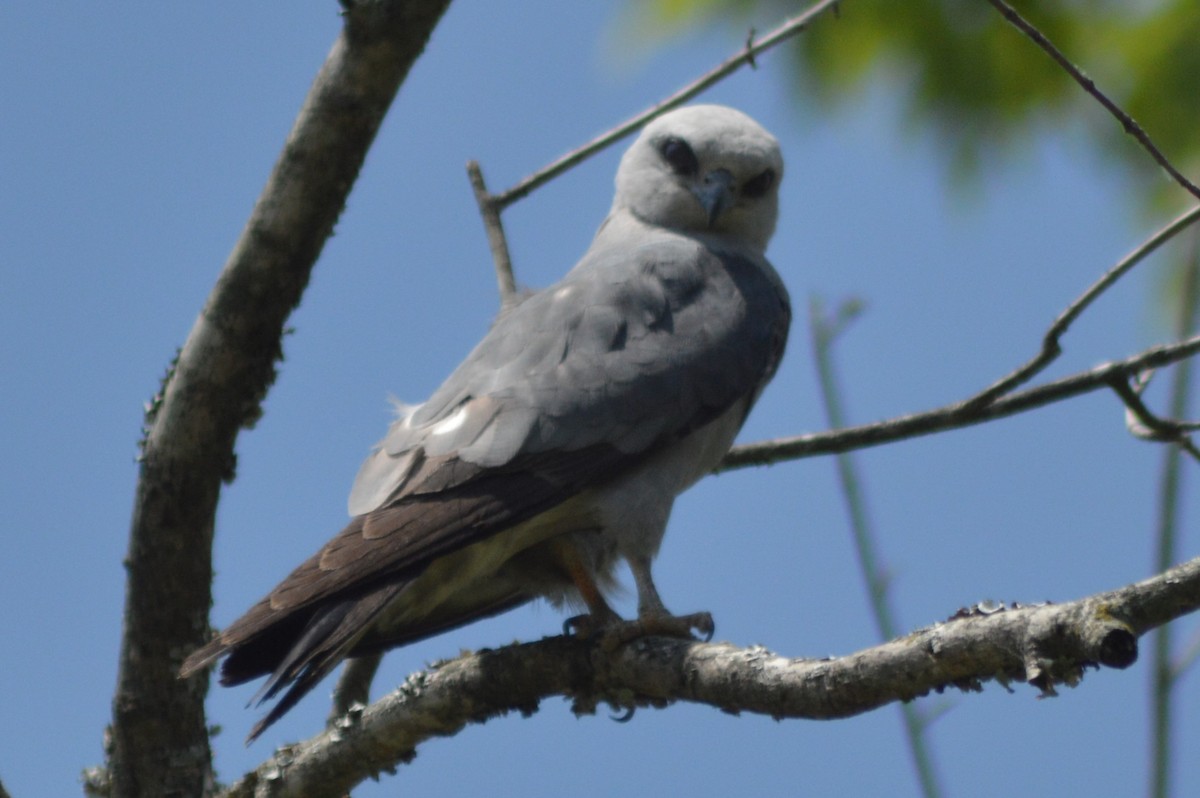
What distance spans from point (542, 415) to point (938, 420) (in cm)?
123

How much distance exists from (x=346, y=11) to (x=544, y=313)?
1028 millimetres

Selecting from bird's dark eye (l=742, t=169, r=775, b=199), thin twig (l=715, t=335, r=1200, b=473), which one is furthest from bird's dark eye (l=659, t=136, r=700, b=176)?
thin twig (l=715, t=335, r=1200, b=473)

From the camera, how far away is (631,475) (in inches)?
149

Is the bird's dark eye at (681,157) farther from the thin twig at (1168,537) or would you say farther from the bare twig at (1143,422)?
the thin twig at (1168,537)

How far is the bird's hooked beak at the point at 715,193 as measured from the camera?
15.5 ft

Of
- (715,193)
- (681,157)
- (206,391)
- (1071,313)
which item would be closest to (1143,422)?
(1071,313)

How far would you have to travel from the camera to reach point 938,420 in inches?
161

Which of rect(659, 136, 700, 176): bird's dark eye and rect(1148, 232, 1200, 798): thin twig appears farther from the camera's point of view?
rect(659, 136, 700, 176): bird's dark eye

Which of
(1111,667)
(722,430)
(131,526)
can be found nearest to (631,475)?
(722,430)

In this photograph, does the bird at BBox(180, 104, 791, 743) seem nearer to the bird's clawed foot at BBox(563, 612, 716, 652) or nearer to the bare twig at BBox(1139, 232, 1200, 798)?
the bird's clawed foot at BBox(563, 612, 716, 652)

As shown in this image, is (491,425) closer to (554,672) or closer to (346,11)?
(554,672)

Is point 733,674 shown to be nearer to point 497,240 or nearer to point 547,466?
point 547,466

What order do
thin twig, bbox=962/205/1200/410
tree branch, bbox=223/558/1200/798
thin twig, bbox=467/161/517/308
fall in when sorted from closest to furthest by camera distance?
tree branch, bbox=223/558/1200/798 → thin twig, bbox=962/205/1200/410 → thin twig, bbox=467/161/517/308

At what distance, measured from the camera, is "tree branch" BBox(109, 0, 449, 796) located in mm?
3676
